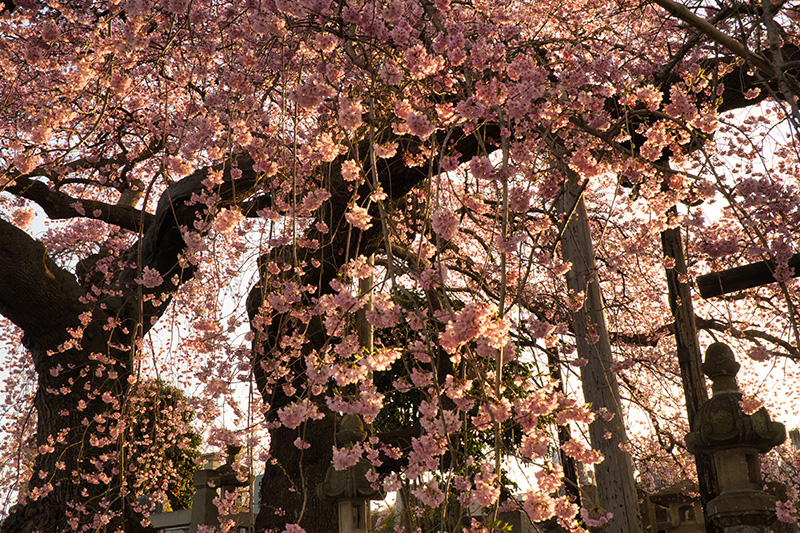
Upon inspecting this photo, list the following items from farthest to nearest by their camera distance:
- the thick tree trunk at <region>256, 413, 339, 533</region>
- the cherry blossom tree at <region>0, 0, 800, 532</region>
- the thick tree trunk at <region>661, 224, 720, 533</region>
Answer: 1. the thick tree trunk at <region>256, 413, 339, 533</region>
2. the thick tree trunk at <region>661, 224, 720, 533</region>
3. the cherry blossom tree at <region>0, 0, 800, 532</region>

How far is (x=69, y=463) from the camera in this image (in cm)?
695

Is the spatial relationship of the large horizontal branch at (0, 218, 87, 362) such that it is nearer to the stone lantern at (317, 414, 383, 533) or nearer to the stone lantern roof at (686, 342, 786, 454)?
the stone lantern at (317, 414, 383, 533)

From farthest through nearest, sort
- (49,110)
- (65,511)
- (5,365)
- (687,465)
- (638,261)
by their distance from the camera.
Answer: (687,465) → (5,365) → (638,261) → (65,511) → (49,110)

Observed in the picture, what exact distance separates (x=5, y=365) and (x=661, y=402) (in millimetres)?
10794

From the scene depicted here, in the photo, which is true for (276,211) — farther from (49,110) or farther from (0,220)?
(0,220)

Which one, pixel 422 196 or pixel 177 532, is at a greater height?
pixel 422 196

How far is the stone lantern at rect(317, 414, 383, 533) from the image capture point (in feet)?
14.8

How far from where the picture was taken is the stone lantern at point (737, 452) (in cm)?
353

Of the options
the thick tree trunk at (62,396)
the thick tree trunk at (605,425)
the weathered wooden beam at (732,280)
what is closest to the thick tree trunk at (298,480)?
the thick tree trunk at (62,396)

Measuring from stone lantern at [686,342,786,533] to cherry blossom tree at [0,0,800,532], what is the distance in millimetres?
522

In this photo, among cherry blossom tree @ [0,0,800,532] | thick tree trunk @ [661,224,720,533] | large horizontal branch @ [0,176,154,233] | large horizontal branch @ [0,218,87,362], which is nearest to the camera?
cherry blossom tree @ [0,0,800,532]

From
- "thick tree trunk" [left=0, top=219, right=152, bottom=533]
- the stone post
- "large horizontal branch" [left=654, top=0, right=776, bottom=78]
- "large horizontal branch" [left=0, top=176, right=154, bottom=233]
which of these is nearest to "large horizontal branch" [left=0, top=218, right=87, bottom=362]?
"thick tree trunk" [left=0, top=219, right=152, bottom=533]

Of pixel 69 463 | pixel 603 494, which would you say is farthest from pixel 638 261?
pixel 69 463

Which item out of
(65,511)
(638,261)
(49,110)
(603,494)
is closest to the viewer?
(49,110)
